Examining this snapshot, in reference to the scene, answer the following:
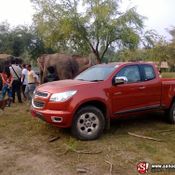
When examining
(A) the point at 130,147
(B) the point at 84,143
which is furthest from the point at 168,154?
(B) the point at 84,143

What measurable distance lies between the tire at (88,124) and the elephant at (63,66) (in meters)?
9.37

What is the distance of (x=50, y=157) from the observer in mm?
6160

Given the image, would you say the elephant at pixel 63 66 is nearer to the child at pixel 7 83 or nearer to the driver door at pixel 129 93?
the child at pixel 7 83

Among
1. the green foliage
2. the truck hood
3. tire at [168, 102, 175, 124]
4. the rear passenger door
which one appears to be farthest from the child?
the green foliage

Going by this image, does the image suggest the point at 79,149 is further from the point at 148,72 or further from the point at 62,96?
the point at 148,72

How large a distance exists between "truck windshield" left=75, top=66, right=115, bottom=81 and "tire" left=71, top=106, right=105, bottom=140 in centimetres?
94

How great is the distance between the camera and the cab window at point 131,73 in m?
8.00

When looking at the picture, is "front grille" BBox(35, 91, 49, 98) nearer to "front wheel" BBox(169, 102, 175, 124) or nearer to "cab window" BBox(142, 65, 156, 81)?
"cab window" BBox(142, 65, 156, 81)

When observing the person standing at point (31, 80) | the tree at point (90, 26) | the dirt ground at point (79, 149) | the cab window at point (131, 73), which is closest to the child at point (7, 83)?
the person standing at point (31, 80)

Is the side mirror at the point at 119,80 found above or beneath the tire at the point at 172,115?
above

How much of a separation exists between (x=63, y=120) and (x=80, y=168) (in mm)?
1545

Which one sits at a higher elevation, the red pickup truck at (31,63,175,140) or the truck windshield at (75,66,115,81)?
the truck windshield at (75,66,115,81)

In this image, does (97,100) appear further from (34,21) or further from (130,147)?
(34,21)

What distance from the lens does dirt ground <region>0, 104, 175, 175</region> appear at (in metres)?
5.62
